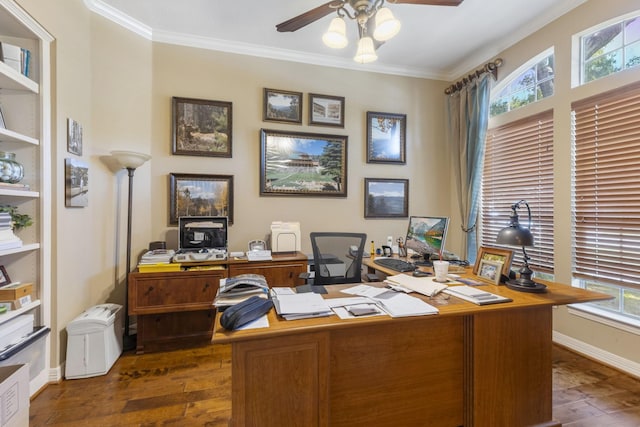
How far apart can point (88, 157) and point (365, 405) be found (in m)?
2.83

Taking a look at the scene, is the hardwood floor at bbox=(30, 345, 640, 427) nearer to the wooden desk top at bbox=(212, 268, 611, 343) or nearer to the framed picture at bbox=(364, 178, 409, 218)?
the wooden desk top at bbox=(212, 268, 611, 343)

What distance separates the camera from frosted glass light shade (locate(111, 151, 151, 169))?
240cm

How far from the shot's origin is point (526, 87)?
9.77 ft

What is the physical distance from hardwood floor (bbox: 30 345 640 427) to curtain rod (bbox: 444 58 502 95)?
117 inches

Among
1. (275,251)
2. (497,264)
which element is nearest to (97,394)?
(275,251)

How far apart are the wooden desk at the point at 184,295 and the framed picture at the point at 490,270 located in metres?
1.52

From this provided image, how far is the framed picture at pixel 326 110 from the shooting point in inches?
130

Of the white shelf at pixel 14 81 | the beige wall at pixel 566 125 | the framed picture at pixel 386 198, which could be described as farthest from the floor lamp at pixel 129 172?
the beige wall at pixel 566 125

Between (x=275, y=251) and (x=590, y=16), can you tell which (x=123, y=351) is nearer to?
(x=275, y=251)

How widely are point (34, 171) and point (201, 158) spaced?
52.5 inches

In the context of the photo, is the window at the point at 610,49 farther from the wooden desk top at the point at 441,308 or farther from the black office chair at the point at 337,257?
the black office chair at the point at 337,257

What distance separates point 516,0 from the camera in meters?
2.42

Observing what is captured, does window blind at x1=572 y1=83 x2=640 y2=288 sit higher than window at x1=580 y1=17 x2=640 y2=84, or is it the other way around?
window at x1=580 y1=17 x2=640 y2=84

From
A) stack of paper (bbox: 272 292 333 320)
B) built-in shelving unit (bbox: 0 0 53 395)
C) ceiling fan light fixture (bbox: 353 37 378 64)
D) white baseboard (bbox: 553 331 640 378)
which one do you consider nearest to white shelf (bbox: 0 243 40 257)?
built-in shelving unit (bbox: 0 0 53 395)
